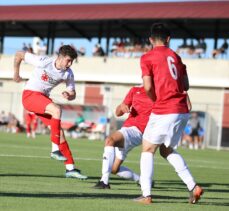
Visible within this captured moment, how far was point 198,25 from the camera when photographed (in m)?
49.2

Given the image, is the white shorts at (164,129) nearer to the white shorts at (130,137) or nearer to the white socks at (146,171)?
the white socks at (146,171)

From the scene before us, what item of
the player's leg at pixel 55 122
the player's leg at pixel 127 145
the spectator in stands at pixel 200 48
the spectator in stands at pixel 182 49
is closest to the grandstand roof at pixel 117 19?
the spectator in stands at pixel 200 48

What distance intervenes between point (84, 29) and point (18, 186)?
4404cm

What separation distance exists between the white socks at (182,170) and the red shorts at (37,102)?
3.98 meters

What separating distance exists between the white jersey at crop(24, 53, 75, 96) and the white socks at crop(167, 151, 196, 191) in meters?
3.98

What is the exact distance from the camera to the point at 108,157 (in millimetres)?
11805

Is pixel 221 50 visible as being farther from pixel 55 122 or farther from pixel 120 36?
pixel 55 122

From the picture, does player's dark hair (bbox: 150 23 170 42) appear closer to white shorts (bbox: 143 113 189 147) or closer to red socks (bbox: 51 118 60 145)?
white shorts (bbox: 143 113 189 147)

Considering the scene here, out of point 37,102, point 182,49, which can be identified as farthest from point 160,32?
point 182,49

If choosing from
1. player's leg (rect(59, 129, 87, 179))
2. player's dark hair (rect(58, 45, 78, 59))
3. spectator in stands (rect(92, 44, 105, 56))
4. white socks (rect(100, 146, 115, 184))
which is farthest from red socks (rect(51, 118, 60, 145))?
spectator in stands (rect(92, 44, 105, 56))

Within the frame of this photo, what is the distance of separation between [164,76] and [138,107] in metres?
2.94

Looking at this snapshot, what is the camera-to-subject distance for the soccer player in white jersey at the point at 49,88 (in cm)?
1325

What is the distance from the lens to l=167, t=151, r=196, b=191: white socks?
9805mm

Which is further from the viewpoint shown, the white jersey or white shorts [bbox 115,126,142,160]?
the white jersey
